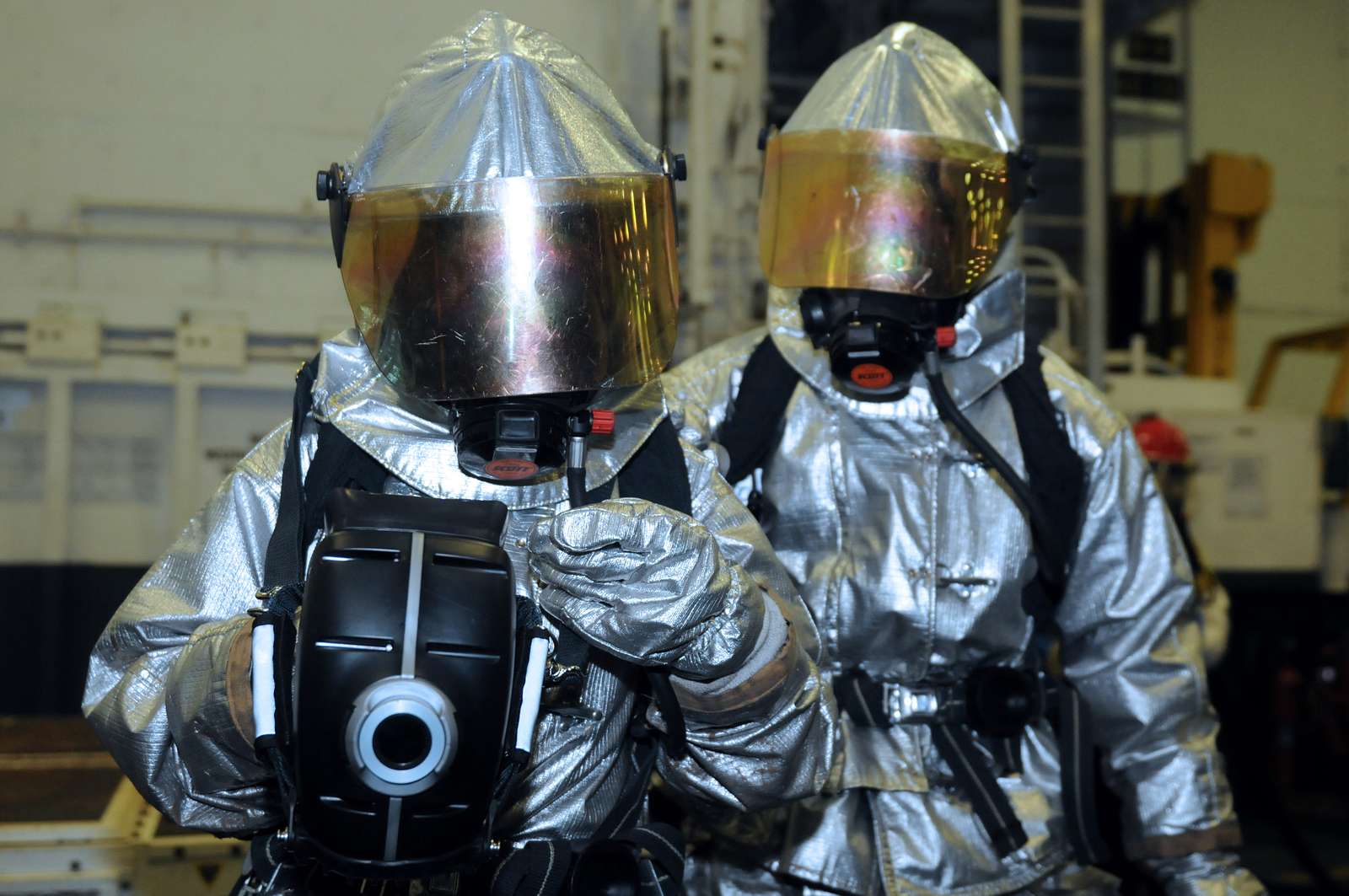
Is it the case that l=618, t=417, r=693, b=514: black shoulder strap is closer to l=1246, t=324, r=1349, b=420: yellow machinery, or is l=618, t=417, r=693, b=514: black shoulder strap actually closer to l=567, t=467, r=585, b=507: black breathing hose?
l=567, t=467, r=585, b=507: black breathing hose

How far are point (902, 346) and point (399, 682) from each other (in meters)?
1.33

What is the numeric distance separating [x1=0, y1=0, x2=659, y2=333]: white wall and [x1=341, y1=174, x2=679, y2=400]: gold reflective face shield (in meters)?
2.94

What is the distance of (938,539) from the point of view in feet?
7.22

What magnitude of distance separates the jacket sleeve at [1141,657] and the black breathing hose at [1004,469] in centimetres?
9

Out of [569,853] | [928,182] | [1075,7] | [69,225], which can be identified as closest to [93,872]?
[569,853]

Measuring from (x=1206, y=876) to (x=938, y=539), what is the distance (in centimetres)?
66

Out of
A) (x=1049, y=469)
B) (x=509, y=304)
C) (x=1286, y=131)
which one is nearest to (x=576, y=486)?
(x=509, y=304)

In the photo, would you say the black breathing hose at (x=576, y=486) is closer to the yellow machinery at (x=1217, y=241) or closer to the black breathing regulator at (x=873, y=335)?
the black breathing regulator at (x=873, y=335)

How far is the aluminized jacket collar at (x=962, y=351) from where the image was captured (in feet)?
7.47

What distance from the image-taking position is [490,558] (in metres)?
1.15

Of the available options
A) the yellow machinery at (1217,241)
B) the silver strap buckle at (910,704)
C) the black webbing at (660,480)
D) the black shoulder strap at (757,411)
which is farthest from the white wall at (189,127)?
the yellow machinery at (1217,241)

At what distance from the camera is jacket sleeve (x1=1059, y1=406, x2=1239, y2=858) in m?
2.17

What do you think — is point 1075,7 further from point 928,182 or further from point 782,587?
point 782,587

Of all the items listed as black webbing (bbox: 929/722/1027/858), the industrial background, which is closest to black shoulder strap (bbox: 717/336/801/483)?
black webbing (bbox: 929/722/1027/858)
